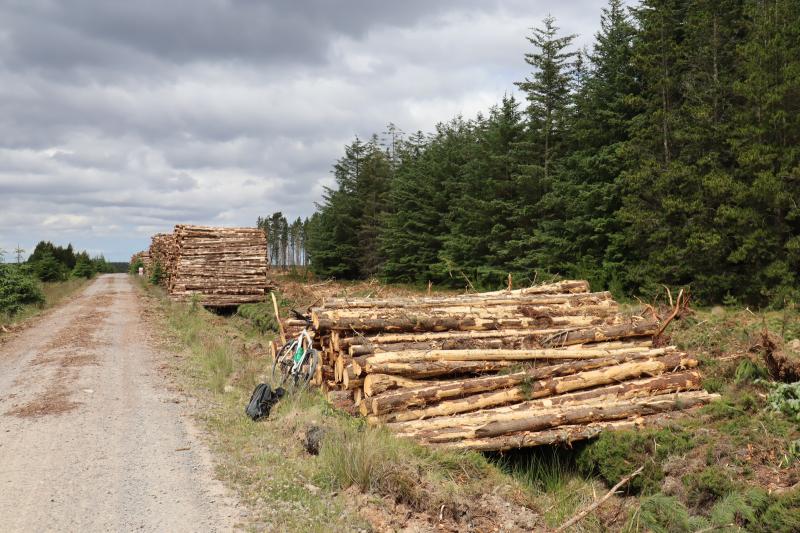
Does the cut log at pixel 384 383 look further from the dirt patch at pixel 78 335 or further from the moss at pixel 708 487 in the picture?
the dirt patch at pixel 78 335

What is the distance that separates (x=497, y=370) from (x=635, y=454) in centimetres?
221

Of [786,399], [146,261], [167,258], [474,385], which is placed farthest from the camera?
[146,261]

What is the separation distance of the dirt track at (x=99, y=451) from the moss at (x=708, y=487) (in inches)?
178

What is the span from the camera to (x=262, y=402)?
8.07m

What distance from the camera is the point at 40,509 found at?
5.04 m

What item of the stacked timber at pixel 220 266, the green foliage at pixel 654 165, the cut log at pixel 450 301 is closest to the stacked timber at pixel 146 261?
the stacked timber at pixel 220 266

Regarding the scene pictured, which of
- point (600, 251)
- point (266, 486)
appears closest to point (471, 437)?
point (266, 486)

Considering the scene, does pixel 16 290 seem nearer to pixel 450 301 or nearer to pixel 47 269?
pixel 450 301

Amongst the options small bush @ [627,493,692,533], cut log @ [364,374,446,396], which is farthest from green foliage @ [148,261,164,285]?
small bush @ [627,493,692,533]

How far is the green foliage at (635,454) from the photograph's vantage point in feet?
20.8

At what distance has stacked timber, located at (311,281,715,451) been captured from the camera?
23.6 feet

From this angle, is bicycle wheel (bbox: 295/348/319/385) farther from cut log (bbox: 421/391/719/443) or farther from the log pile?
the log pile

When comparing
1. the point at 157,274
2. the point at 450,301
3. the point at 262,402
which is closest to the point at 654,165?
the point at 450,301

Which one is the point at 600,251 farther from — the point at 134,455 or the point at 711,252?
the point at 134,455
